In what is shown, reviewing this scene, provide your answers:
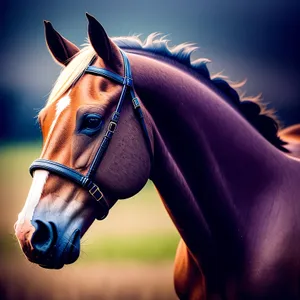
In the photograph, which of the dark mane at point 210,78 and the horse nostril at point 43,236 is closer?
the horse nostril at point 43,236

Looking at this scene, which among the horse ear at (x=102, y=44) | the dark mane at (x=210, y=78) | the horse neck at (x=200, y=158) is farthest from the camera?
the dark mane at (x=210, y=78)

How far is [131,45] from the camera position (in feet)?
5.71

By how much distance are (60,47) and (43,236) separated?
76cm

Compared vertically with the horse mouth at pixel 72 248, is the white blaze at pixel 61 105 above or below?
above

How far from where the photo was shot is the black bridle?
138 centimetres

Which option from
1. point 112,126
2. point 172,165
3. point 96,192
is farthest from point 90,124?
point 172,165

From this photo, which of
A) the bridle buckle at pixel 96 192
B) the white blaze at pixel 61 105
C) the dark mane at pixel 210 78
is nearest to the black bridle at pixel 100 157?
the bridle buckle at pixel 96 192

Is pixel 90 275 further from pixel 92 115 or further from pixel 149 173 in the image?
pixel 92 115

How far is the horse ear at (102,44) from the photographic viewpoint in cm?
143

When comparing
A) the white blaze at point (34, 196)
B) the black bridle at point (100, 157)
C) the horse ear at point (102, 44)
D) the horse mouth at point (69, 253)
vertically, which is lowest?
the horse mouth at point (69, 253)

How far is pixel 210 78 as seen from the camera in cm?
183

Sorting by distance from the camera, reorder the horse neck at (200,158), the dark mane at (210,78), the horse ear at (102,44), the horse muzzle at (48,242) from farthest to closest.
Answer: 1. the dark mane at (210,78)
2. the horse neck at (200,158)
3. the horse ear at (102,44)
4. the horse muzzle at (48,242)

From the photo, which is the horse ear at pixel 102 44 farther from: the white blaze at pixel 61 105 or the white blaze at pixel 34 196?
the white blaze at pixel 34 196

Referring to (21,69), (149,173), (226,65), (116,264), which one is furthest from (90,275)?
(226,65)
